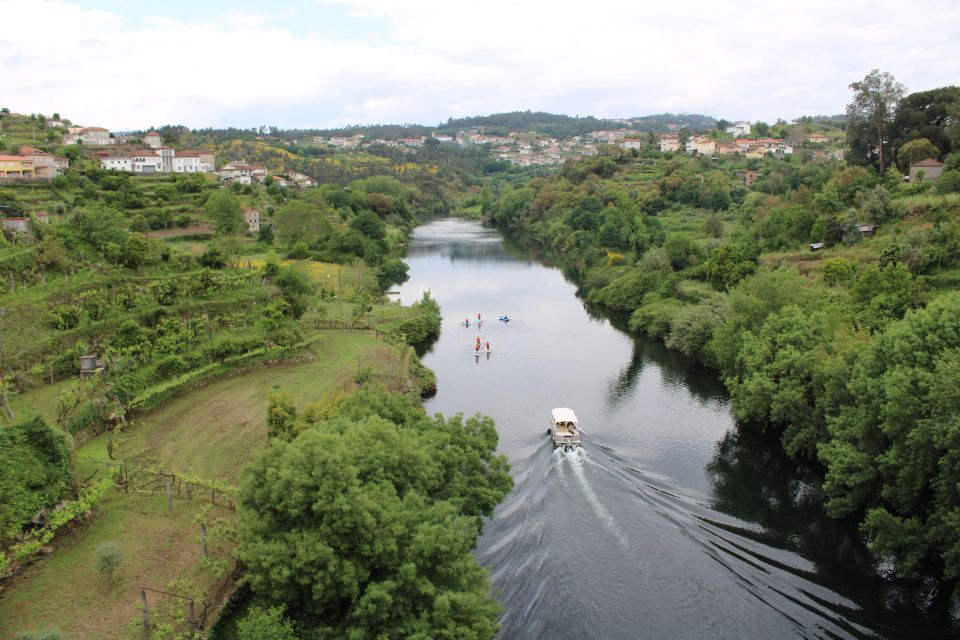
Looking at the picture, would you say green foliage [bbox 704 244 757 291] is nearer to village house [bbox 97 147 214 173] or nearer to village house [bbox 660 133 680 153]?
village house [bbox 97 147 214 173]

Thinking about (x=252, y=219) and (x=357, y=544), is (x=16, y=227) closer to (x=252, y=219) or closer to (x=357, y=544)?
(x=252, y=219)

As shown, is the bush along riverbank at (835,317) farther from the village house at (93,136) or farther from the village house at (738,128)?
the village house at (738,128)

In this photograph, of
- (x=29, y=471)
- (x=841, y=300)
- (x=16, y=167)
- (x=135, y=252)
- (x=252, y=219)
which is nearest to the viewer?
(x=29, y=471)

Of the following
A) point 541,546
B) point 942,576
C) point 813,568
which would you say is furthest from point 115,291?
point 942,576

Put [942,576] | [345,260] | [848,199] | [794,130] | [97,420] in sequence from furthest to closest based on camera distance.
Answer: [794,130] < [345,260] < [848,199] < [97,420] < [942,576]

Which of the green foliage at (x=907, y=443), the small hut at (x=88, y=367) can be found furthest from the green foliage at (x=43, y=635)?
the green foliage at (x=907, y=443)

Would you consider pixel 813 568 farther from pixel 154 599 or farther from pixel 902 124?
pixel 902 124

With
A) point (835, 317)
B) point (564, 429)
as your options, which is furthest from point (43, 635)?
point (835, 317)
